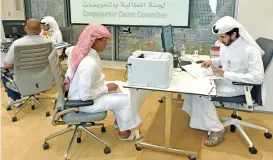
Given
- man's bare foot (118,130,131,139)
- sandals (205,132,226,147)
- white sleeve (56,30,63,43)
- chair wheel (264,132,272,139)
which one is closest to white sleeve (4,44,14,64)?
white sleeve (56,30,63,43)

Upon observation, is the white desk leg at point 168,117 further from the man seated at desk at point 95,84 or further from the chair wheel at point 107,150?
the chair wheel at point 107,150

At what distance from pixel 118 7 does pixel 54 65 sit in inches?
126

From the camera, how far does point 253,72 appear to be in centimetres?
233

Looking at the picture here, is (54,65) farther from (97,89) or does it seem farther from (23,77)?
(23,77)

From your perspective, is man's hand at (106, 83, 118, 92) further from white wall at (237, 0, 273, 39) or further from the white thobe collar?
white wall at (237, 0, 273, 39)

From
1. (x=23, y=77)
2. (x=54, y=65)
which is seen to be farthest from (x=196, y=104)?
(x=23, y=77)

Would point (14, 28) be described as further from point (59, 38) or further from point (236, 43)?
point (236, 43)

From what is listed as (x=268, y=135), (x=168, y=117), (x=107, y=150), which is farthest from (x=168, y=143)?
(x=268, y=135)

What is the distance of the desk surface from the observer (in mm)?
2123

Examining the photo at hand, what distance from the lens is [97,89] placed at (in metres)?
2.35

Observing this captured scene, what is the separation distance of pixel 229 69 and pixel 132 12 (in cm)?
295

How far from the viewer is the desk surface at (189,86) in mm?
2123

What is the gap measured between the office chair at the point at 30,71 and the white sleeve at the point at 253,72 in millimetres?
2096

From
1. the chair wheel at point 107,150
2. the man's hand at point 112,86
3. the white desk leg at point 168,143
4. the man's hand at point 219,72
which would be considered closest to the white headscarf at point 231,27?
the man's hand at point 219,72
